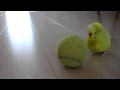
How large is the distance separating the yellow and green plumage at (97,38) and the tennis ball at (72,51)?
0.11 meters

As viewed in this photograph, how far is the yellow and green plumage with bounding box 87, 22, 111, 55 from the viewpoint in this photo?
0.64 meters

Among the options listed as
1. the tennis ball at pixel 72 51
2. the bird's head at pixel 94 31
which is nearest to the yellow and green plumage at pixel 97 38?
the bird's head at pixel 94 31

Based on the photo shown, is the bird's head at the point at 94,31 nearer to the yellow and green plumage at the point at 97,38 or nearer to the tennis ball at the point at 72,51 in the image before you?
the yellow and green plumage at the point at 97,38

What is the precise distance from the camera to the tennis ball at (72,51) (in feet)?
1.75

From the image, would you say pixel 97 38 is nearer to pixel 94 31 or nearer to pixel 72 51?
pixel 94 31

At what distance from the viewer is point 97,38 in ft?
2.12

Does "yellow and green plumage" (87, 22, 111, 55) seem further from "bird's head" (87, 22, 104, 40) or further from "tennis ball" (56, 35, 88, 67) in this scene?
"tennis ball" (56, 35, 88, 67)

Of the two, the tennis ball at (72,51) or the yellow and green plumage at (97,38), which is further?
the yellow and green plumage at (97,38)

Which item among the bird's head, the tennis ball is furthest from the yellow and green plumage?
the tennis ball

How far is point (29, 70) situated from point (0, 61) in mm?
142

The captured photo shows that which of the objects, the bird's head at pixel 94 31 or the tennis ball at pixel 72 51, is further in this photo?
the bird's head at pixel 94 31

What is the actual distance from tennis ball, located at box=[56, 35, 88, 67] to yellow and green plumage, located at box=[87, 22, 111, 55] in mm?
108
